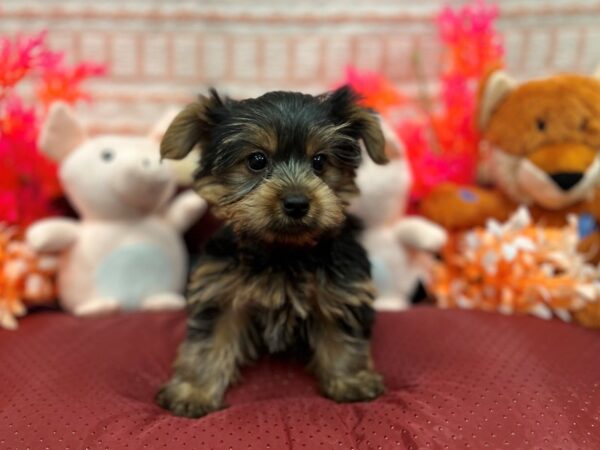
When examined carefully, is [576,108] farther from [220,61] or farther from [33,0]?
[33,0]

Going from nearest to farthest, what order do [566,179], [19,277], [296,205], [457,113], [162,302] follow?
[296,205], [566,179], [19,277], [162,302], [457,113]

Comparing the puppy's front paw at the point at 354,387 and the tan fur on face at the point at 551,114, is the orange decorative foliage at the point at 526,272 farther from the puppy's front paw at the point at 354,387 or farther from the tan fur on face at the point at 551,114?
the puppy's front paw at the point at 354,387

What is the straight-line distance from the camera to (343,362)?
6.10ft

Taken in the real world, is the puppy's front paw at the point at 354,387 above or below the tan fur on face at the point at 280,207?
below

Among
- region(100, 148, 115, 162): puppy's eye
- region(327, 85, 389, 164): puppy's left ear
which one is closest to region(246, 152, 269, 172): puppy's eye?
region(327, 85, 389, 164): puppy's left ear

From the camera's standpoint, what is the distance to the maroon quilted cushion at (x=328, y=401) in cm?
156

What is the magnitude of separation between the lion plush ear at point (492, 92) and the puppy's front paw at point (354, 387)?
4.68ft

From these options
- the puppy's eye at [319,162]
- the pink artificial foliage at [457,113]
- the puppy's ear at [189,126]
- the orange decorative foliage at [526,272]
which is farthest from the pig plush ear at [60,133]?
the orange decorative foliage at [526,272]

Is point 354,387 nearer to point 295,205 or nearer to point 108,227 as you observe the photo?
point 295,205

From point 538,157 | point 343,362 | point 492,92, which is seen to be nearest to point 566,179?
point 538,157

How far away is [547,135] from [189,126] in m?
1.55

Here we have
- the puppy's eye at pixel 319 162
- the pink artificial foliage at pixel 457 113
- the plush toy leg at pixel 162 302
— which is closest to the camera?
the puppy's eye at pixel 319 162

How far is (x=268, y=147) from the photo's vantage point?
1.71 m

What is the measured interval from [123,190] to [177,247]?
1.36ft
